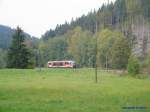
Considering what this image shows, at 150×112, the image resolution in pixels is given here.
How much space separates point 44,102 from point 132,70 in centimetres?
4803

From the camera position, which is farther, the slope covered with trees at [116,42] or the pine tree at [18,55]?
the slope covered with trees at [116,42]

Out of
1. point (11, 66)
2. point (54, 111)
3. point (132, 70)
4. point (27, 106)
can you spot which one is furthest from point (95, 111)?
point (11, 66)

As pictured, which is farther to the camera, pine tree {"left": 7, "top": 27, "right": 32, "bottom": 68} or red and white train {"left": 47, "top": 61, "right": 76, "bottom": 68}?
red and white train {"left": 47, "top": 61, "right": 76, "bottom": 68}

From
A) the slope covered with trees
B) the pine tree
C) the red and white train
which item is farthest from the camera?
the red and white train

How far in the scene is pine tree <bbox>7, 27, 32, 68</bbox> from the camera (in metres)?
87.9

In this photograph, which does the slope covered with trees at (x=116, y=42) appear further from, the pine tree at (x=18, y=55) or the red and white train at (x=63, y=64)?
the pine tree at (x=18, y=55)

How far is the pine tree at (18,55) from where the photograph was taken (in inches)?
3462

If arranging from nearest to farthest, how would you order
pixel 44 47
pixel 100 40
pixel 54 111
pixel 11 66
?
pixel 54 111
pixel 11 66
pixel 100 40
pixel 44 47

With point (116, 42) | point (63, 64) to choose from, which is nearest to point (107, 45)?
point (116, 42)

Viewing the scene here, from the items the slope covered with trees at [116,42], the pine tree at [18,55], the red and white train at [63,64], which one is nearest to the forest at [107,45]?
the slope covered with trees at [116,42]

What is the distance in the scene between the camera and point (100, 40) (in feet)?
452

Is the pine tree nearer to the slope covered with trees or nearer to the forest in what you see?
the slope covered with trees

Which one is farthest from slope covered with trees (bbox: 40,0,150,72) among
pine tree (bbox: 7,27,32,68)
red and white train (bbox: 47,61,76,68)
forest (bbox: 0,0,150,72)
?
pine tree (bbox: 7,27,32,68)

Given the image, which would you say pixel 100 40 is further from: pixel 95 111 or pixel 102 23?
pixel 95 111
